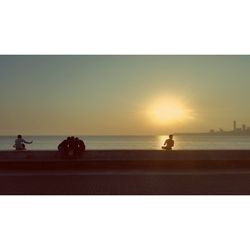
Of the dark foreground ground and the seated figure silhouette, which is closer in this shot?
the dark foreground ground

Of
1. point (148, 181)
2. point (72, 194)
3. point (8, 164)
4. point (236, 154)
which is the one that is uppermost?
point (236, 154)

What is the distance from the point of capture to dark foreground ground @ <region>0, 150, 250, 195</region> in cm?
1228

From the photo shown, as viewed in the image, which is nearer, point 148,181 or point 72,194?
point 72,194

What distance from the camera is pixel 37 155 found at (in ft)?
58.3

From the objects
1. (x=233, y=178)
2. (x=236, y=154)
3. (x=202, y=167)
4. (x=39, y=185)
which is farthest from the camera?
(x=236, y=154)

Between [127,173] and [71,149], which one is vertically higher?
[71,149]

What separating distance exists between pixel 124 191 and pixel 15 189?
8.74ft

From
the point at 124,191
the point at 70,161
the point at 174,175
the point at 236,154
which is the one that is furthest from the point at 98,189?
the point at 236,154

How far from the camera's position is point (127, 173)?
1543cm

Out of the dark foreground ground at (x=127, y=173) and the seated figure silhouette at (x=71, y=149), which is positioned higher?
the seated figure silhouette at (x=71, y=149)

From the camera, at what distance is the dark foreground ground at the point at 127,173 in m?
12.3

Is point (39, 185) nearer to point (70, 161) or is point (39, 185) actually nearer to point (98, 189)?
point (98, 189)

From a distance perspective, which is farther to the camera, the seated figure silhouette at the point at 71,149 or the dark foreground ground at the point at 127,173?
the seated figure silhouette at the point at 71,149

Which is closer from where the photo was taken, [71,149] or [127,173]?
[127,173]
